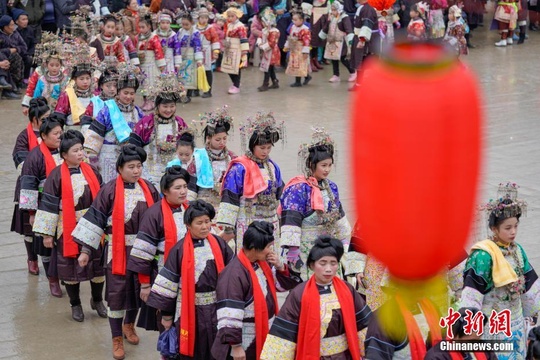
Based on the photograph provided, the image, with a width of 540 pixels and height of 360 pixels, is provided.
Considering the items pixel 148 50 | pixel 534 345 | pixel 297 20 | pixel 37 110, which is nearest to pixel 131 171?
pixel 37 110

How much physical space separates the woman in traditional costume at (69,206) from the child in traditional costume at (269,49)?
9.29m

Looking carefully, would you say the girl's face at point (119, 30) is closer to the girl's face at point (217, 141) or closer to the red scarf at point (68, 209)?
the girl's face at point (217, 141)

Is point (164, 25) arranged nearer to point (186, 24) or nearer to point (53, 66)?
point (186, 24)

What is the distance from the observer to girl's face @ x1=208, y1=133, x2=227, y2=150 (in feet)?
26.8

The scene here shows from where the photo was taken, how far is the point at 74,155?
7.81 metres

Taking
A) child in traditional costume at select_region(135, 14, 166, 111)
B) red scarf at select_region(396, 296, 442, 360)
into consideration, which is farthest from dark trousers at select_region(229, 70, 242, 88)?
red scarf at select_region(396, 296, 442, 360)

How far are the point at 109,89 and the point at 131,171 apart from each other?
2.50 meters

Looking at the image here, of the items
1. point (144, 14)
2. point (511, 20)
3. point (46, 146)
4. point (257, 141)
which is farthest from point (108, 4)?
point (257, 141)

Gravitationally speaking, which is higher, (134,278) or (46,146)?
(46,146)

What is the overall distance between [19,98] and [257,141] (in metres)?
9.51

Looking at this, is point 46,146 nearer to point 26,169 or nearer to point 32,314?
point 26,169

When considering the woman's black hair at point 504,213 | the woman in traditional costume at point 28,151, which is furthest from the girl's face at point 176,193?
the woman in traditional costume at point 28,151

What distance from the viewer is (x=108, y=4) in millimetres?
18250

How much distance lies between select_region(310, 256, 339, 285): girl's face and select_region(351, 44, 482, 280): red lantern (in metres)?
3.64
